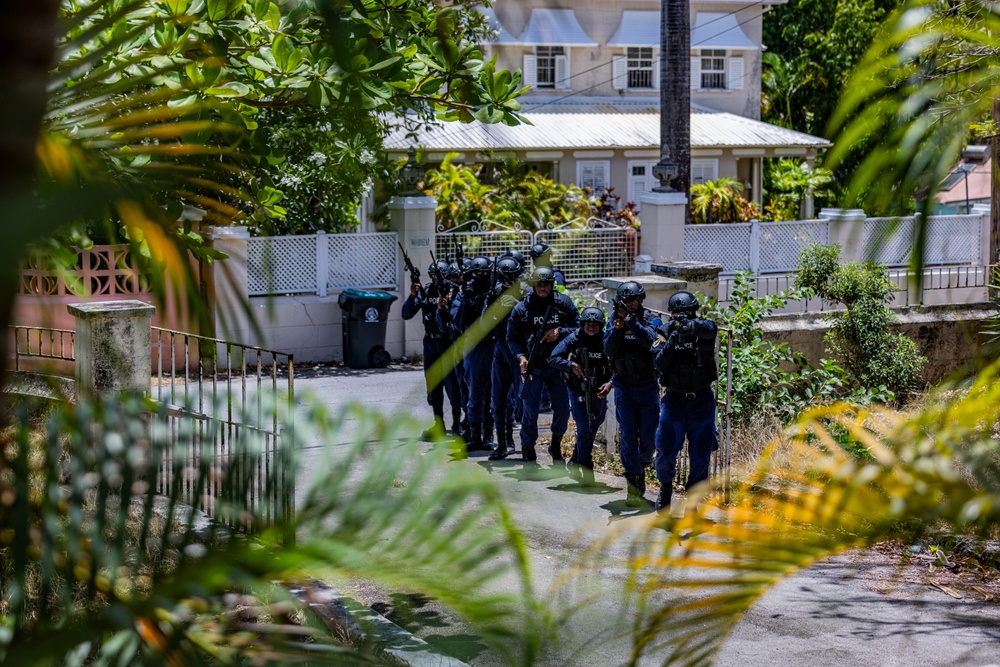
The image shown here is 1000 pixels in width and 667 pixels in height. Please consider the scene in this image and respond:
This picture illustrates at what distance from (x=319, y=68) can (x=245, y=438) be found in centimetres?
300

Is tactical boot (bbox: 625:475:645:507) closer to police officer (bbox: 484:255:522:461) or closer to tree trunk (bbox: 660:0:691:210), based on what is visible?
police officer (bbox: 484:255:522:461)

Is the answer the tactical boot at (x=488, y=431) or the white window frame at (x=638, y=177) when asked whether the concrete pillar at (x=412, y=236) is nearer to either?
the tactical boot at (x=488, y=431)

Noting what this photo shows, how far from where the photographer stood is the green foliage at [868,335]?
12.0m

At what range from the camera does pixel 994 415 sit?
2.12 metres

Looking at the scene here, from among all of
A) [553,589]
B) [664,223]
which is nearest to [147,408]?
[553,589]

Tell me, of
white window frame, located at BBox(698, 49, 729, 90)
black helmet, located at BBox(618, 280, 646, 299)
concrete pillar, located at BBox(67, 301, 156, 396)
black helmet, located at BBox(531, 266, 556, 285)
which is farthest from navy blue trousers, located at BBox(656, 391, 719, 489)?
white window frame, located at BBox(698, 49, 729, 90)

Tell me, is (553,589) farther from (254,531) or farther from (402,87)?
(402,87)

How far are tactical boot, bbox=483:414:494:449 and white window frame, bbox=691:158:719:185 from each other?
57.6ft

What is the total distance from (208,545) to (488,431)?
10178 mm

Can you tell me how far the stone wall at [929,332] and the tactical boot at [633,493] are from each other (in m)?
4.13

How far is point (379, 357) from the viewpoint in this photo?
15516 millimetres

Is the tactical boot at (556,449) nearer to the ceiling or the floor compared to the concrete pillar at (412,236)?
nearer to the floor

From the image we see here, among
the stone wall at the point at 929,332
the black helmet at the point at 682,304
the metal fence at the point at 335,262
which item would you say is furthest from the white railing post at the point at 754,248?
the black helmet at the point at 682,304

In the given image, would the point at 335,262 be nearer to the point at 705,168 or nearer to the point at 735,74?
the point at 705,168
